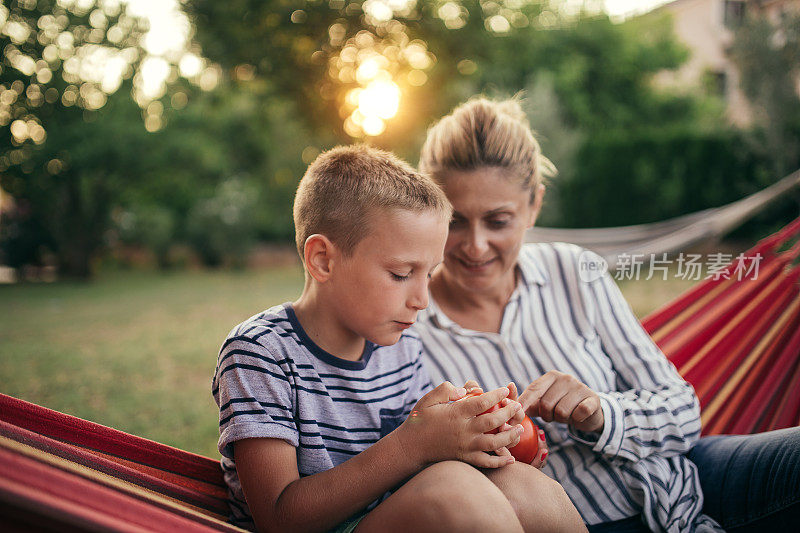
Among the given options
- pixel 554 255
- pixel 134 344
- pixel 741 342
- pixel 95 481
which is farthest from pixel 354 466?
pixel 134 344

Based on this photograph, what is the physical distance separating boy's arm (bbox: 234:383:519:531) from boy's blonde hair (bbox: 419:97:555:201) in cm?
69

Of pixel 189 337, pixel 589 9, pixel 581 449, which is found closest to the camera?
pixel 581 449

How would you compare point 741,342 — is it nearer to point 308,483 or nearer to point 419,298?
point 419,298

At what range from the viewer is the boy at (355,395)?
1062mm

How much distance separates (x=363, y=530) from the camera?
1.05 m

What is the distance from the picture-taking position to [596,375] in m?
1.58

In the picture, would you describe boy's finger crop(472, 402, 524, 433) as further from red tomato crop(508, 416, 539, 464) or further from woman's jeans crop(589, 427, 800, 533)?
woman's jeans crop(589, 427, 800, 533)

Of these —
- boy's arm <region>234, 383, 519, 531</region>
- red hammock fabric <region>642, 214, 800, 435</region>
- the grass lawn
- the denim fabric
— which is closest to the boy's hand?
boy's arm <region>234, 383, 519, 531</region>

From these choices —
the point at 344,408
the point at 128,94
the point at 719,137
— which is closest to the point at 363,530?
the point at 344,408

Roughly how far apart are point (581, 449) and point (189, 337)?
5.39m

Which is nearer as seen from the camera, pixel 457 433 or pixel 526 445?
pixel 457 433

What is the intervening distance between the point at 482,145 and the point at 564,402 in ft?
2.17

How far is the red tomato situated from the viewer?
1290mm

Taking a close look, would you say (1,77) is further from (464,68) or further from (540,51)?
(540,51)
